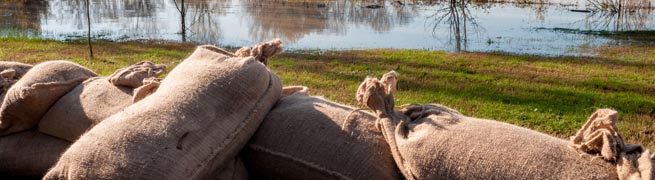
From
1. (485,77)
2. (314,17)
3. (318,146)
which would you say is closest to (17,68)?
(318,146)

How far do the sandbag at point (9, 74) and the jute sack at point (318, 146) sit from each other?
1634 millimetres

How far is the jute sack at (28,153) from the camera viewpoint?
11.2 ft

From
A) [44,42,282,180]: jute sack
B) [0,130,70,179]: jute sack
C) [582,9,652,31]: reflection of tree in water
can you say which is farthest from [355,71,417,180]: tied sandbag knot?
[582,9,652,31]: reflection of tree in water

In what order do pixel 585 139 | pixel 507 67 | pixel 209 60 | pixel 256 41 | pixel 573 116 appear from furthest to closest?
pixel 256 41, pixel 507 67, pixel 573 116, pixel 209 60, pixel 585 139

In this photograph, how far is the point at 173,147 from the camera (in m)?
2.49

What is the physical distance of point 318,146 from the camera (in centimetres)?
280

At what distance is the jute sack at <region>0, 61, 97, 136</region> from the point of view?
3404 millimetres

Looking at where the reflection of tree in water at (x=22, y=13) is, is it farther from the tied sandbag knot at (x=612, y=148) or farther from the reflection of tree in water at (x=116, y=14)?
the tied sandbag knot at (x=612, y=148)

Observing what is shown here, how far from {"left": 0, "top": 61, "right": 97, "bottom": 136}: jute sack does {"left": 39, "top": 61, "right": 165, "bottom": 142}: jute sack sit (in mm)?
46

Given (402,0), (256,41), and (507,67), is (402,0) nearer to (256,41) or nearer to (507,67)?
(256,41)

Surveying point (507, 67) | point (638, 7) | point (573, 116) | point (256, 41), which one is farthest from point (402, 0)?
point (573, 116)

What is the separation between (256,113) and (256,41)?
1381 centimetres

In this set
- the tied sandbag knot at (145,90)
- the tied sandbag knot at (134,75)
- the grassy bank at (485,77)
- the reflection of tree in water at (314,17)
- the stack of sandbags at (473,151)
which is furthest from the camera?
the reflection of tree in water at (314,17)

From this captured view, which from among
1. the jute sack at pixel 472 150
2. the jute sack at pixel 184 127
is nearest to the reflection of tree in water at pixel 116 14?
the jute sack at pixel 184 127
